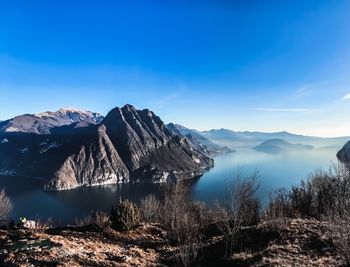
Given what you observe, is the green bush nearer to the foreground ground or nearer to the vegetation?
the vegetation

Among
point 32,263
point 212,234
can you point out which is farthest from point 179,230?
point 32,263

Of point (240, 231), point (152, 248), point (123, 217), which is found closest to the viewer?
point (152, 248)

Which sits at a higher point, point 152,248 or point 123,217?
point 123,217

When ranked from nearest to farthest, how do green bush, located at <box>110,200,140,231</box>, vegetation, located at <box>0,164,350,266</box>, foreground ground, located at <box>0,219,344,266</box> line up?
foreground ground, located at <box>0,219,344,266</box>
vegetation, located at <box>0,164,350,266</box>
green bush, located at <box>110,200,140,231</box>

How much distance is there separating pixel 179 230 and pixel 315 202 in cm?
3109

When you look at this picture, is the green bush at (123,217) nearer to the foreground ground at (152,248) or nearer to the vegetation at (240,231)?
the vegetation at (240,231)

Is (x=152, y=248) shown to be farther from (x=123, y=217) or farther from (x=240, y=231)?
(x=240, y=231)

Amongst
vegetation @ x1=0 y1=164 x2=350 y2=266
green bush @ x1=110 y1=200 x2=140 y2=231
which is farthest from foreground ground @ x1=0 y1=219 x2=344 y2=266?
green bush @ x1=110 y1=200 x2=140 y2=231

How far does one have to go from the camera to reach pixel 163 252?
2839 cm

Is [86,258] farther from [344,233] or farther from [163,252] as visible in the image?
[344,233]

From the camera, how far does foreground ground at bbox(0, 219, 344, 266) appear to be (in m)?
22.4

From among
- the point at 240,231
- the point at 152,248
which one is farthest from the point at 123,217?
the point at 240,231

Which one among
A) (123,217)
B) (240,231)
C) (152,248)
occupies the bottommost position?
(152,248)

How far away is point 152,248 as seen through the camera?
29.2 meters
